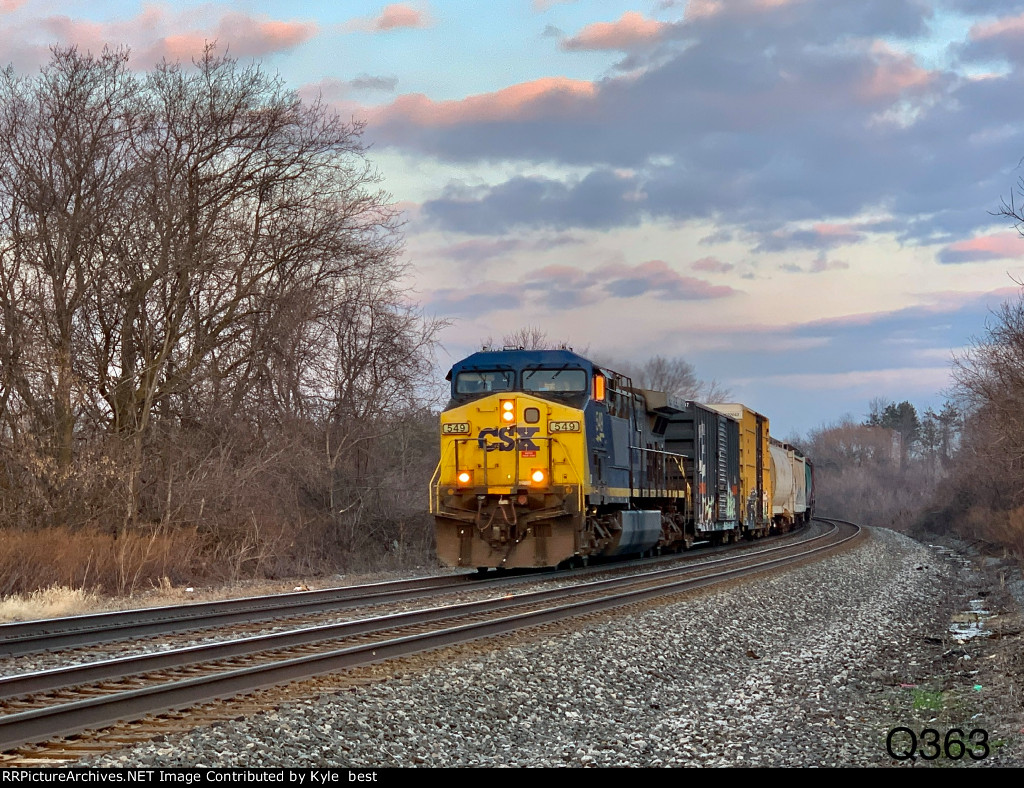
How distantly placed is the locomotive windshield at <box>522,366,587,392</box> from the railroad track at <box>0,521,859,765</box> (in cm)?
459

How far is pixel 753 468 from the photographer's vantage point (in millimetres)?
29781

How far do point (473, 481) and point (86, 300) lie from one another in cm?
833

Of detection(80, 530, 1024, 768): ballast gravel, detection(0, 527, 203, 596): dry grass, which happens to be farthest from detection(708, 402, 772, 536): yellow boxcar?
detection(0, 527, 203, 596): dry grass

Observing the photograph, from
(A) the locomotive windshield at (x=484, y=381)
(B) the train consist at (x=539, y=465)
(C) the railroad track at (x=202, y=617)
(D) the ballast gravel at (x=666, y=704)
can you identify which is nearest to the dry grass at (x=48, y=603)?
(C) the railroad track at (x=202, y=617)

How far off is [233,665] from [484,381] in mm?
10032

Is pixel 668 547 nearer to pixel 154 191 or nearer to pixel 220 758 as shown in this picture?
pixel 154 191

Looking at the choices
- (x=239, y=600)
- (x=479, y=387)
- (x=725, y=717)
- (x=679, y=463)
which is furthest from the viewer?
(x=679, y=463)

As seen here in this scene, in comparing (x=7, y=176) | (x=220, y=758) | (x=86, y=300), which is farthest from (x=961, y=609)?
(x=7, y=176)

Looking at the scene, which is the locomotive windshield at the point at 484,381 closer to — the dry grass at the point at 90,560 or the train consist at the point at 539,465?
the train consist at the point at 539,465

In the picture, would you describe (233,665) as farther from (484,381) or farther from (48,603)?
(484,381)

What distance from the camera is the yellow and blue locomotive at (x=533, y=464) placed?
54.9 ft

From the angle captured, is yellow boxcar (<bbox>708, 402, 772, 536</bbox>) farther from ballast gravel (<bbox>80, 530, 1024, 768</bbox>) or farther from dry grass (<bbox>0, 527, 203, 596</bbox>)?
dry grass (<bbox>0, 527, 203, 596</bbox>)

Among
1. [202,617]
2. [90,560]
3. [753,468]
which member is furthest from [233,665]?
[753,468]

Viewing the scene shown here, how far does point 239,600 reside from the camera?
13266 mm
